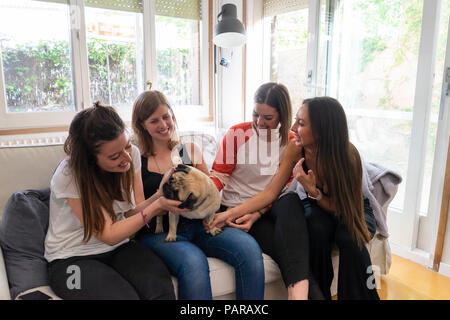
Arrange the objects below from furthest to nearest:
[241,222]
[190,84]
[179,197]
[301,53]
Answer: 1. [190,84]
2. [301,53]
3. [241,222]
4. [179,197]

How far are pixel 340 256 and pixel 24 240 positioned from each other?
1.24 metres

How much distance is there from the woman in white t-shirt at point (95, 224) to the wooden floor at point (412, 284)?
1317mm

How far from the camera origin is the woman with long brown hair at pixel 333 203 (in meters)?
1.38

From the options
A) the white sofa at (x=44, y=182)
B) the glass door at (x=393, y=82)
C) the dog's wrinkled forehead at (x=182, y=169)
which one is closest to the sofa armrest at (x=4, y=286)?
the white sofa at (x=44, y=182)

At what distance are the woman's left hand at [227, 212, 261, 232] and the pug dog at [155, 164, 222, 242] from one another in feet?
0.29

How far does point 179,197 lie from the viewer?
1.32m

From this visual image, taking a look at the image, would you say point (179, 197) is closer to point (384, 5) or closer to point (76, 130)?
point (76, 130)

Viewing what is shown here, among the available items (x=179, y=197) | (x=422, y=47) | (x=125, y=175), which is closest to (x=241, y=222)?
(x=179, y=197)

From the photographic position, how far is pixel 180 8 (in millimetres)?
3232

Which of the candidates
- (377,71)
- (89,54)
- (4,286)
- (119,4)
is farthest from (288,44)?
(4,286)

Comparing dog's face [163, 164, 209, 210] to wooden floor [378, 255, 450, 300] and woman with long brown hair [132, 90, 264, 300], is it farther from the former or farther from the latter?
wooden floor [378, 255, 450, 300]

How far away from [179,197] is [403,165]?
5.56ft

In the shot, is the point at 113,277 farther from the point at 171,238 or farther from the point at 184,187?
the point at 184,187

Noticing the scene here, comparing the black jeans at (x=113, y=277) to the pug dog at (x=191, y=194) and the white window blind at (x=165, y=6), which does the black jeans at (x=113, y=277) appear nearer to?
the pug dog at (x=191, y=194)
